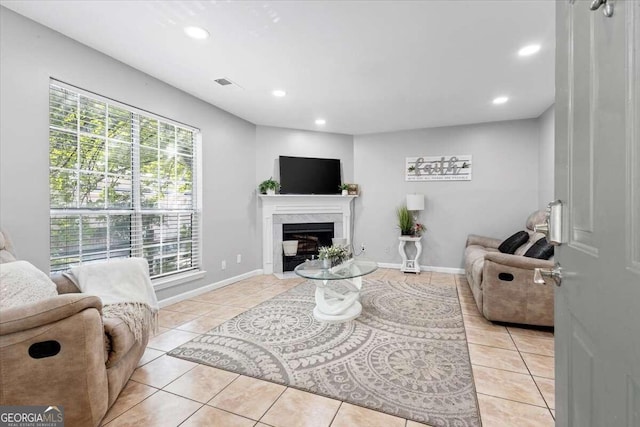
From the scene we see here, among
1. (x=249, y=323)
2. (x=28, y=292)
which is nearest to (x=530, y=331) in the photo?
(x=249, y=323)

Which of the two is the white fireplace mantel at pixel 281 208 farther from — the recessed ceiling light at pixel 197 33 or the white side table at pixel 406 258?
the recessed ceiling light at pixel 197 33

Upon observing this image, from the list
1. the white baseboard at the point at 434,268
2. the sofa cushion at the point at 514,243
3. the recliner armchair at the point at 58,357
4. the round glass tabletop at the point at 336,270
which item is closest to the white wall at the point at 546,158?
the sofa cushion at the point at 514,243

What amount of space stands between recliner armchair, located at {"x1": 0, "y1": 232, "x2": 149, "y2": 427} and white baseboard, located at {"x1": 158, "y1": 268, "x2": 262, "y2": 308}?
189 cm

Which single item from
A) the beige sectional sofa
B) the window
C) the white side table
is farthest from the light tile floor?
the white side table

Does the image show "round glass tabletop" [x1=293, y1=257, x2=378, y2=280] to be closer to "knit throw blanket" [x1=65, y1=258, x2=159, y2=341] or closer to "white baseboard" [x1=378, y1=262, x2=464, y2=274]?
"knit throw blanket" [x1=65, y1=258, x2=159, y2=341]

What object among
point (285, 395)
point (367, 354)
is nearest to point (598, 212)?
point (285, 395)

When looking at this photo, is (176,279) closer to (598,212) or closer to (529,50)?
(598,212)

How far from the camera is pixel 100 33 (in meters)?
2.34

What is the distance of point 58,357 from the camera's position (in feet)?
4.42

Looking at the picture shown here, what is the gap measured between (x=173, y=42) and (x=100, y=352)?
237 centimetres

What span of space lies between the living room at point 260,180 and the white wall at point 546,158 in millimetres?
17

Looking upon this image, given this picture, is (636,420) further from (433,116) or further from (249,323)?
(433,116)

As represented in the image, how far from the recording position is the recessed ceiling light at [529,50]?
2475mm

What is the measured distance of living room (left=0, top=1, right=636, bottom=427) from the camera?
1972 millimetres
